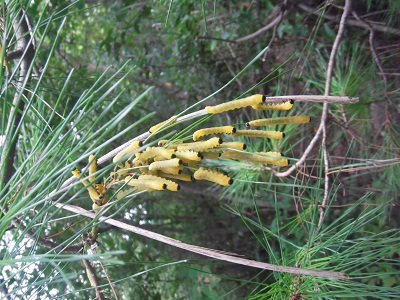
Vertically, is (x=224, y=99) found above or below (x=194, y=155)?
below

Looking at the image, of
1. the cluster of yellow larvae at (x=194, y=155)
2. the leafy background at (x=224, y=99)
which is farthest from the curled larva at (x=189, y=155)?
the leafy background at (x=224, y=99)

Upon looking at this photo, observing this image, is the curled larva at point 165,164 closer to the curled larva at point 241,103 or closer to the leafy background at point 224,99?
the curled larva at point 241,103

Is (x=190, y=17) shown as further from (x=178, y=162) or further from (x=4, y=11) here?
(x=178, y=162)

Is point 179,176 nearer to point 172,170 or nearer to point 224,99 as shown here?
point 172,170

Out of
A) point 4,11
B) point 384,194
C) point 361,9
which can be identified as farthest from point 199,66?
point 4,11

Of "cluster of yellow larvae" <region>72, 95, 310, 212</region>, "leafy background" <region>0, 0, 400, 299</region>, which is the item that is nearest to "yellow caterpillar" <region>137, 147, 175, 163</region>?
"cluster of yellow larvae" <region>72, 95, 310, 212</region>

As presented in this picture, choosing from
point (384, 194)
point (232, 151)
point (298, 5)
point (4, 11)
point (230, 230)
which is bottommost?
point (230, 230)

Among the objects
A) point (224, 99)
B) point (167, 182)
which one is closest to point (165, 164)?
point (167, 182)

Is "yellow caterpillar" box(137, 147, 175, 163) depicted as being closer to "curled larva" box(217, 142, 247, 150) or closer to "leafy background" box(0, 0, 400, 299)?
"curled larva" box(217, 142, 247, 150)
